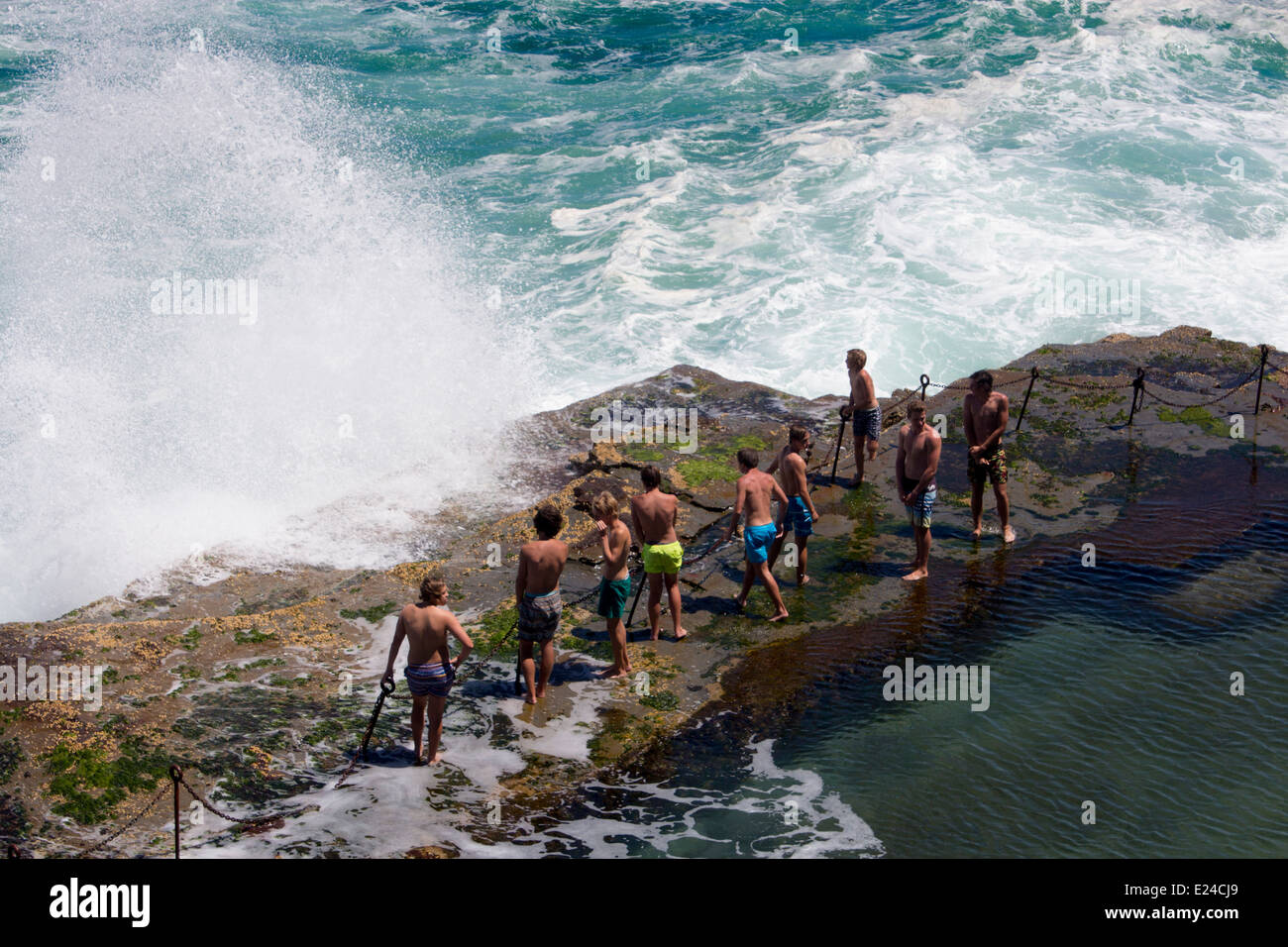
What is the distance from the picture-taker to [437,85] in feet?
102

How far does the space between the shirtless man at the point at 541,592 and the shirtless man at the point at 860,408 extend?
16.6 feet

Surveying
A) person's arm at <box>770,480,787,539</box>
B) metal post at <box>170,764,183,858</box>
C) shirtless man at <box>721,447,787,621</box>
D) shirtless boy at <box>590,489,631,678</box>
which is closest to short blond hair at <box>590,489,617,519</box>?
shirtless boy at <box>590,489,631,678</box>

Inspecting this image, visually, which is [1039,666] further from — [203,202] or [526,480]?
[203,202]

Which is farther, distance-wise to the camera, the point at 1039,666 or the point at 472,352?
the point at 472,352

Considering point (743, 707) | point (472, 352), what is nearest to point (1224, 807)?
point (743, 707)

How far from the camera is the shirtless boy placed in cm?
929

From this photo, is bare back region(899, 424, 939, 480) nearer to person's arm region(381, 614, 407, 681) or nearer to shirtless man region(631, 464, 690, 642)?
shirtless man region(631, 464, 690, 642)

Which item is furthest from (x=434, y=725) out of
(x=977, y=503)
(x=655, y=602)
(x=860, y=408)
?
(x=860, y=408)

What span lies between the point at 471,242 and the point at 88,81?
13.8 metres

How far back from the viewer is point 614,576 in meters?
9.40

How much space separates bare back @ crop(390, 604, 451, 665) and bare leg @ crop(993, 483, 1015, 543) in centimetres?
624

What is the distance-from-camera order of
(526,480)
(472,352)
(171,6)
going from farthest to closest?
(171,6) → (472,352) → (526,480)

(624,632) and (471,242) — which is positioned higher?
(471,242)

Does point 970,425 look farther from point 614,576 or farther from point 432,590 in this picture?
point 432,590
